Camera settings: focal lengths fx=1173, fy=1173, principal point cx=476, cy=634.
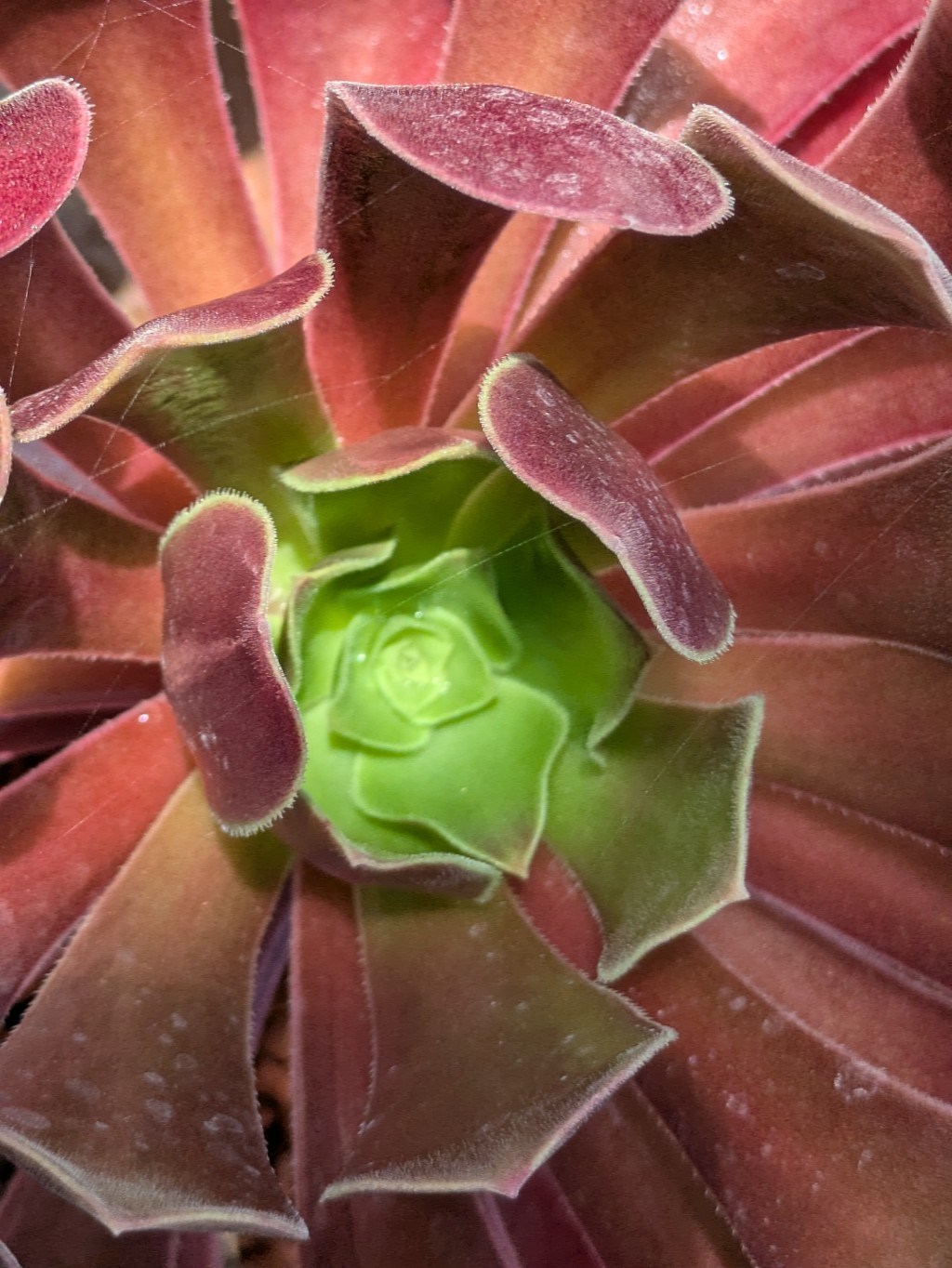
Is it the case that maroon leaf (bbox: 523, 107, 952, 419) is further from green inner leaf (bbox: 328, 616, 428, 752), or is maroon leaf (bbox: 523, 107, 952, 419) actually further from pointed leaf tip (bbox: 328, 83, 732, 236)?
green inner leaf (bbox: 328, 616, 428, 752)

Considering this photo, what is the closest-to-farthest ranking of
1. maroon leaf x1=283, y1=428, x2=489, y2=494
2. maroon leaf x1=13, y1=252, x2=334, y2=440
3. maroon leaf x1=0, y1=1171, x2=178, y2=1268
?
maroon leaf x1=13, y1=252, x2=334, y2=440 → maroon leaf x1=283, y1=428, x2=489, y2=494 → maroon leaf x1=0, y1=1171, x2=178, y2=1268

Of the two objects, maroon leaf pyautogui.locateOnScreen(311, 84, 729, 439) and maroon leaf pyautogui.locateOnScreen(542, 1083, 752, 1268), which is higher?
maroon leaf pyautogui.locateOnScreen(311, 84, 729, 439)

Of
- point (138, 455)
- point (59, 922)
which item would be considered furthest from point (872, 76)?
point (59, 922)

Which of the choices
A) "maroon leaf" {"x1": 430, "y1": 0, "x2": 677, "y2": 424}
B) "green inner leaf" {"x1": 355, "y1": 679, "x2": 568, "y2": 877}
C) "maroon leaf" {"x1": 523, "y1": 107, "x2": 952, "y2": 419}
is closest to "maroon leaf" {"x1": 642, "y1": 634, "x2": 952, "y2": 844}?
"green inner leaf" {"x1": 355, "y1": 679, "x2": 568, "y2": 877}

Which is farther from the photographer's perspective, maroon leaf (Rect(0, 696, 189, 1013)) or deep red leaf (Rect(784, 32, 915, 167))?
deep red leaf (Rect(784, 32, 915, 167))

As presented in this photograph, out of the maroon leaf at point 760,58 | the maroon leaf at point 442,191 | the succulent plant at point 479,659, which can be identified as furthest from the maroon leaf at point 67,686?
the maroon leaf at point 760,58

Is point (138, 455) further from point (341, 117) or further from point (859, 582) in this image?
point (859, 582)

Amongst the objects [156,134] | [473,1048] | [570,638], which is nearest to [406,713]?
[570,638]
